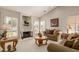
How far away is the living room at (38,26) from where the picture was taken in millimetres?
2716

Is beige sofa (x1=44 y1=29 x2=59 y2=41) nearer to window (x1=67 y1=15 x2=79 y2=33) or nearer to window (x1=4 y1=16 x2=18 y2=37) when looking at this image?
window (x1=67 y1=15 x2=79 y2=33)

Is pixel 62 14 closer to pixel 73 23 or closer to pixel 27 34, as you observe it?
pixel 73 23

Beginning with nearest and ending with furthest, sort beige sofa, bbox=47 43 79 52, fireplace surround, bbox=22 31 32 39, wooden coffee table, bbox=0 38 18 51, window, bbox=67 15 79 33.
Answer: beige sofa, bbox=47 43 79 52 < wooden coffee table, bbox=0 38 18 51 < window, bbox=67 15 79 33 < fireplace surround, bbox=22 31 32 39

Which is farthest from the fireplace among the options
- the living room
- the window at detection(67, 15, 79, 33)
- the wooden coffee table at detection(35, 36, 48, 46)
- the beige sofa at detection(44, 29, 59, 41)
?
the window at detection(67, 15, 79, 33)

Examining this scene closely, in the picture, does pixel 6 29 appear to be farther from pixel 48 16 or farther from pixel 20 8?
pixel 48 16

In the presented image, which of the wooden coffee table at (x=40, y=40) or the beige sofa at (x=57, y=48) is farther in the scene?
the wooden coffee table at (x=40, y=40)

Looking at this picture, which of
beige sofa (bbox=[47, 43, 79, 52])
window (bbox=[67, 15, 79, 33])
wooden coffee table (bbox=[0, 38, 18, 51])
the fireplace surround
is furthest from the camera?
the fireplace surround

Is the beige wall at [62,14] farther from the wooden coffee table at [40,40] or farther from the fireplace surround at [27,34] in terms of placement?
the fireplace surround at [27,34]

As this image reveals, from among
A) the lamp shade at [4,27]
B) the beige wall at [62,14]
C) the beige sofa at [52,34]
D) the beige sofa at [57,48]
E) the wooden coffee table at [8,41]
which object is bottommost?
the beige sofa at [57,48]

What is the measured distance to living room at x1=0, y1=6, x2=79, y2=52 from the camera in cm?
272

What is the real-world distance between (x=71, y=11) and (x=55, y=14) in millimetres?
385

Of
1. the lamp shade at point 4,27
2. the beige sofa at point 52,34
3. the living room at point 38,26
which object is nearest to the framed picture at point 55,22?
the living room at point 38,26
